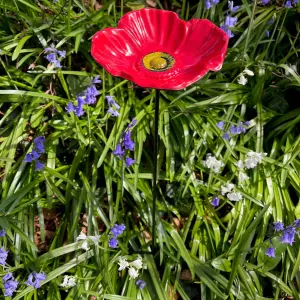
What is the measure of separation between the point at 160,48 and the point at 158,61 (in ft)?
0.53

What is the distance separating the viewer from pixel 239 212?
2490 millimetres

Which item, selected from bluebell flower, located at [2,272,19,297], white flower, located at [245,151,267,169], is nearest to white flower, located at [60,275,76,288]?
bluebell flower, located at [2,272,19,297]

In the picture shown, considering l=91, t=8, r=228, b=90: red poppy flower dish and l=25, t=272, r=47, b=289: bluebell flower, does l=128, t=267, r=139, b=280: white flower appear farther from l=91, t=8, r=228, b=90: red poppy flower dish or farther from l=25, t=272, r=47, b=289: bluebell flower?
l=91, t=8, r=228, b=90: red poppy flower dish

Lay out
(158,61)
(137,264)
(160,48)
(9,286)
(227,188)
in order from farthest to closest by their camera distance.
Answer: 1. (227,188)
2. (137,264)
3. (9,286)
4. (160,48)
5. (158,61)

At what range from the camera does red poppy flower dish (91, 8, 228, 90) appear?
5.25 feet

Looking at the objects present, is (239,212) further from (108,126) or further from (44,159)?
(44,159)

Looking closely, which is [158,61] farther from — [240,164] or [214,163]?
[240,164]

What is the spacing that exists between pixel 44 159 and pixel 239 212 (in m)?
1.05

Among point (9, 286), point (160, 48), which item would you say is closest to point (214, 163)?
point (160, 48)

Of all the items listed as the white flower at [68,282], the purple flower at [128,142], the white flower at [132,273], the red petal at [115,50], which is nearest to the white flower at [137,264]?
the white flower at [132,273]

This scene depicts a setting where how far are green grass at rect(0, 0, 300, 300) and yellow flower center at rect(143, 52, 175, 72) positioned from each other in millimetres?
666

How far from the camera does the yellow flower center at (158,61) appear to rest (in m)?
1.67

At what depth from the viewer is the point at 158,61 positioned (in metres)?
1.70

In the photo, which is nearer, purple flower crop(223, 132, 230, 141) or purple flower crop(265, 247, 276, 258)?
purple flower crop(265, 247, 276, 258)
